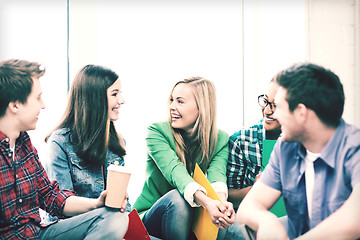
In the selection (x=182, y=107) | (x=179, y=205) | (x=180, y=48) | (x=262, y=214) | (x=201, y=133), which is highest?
(x=180, y=48)

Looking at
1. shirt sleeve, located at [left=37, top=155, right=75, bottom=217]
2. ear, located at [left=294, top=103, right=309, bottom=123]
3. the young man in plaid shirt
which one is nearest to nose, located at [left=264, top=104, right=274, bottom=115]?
ear, located at [left=294, top=103, right=309, bottom=123]

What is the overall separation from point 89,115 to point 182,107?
365mm

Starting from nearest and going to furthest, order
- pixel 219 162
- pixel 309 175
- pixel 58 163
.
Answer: pixel 309 175 → pixel 58 163 → pixel 219 162

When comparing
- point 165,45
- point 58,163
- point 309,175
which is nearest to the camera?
point 309,175

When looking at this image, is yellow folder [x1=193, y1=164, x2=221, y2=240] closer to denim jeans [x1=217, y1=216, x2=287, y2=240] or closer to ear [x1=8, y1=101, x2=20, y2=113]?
denim jeans [x1=217, y1=216, x2=287, y2=240]

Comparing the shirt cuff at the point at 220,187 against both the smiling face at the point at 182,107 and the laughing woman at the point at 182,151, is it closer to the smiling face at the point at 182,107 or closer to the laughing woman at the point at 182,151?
the laughing woman at the point at 182,151

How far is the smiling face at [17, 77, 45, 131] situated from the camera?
3.40 ft

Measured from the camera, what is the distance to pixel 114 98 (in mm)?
1427

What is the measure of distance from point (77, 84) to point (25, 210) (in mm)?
490

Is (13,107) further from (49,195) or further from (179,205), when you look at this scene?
(179,205)

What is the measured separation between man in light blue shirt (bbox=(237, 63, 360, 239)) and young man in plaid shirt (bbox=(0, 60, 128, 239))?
46cm

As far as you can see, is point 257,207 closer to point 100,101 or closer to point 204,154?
point 204,154

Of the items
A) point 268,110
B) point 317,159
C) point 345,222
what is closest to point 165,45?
point 268,110

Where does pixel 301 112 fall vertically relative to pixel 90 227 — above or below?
above
